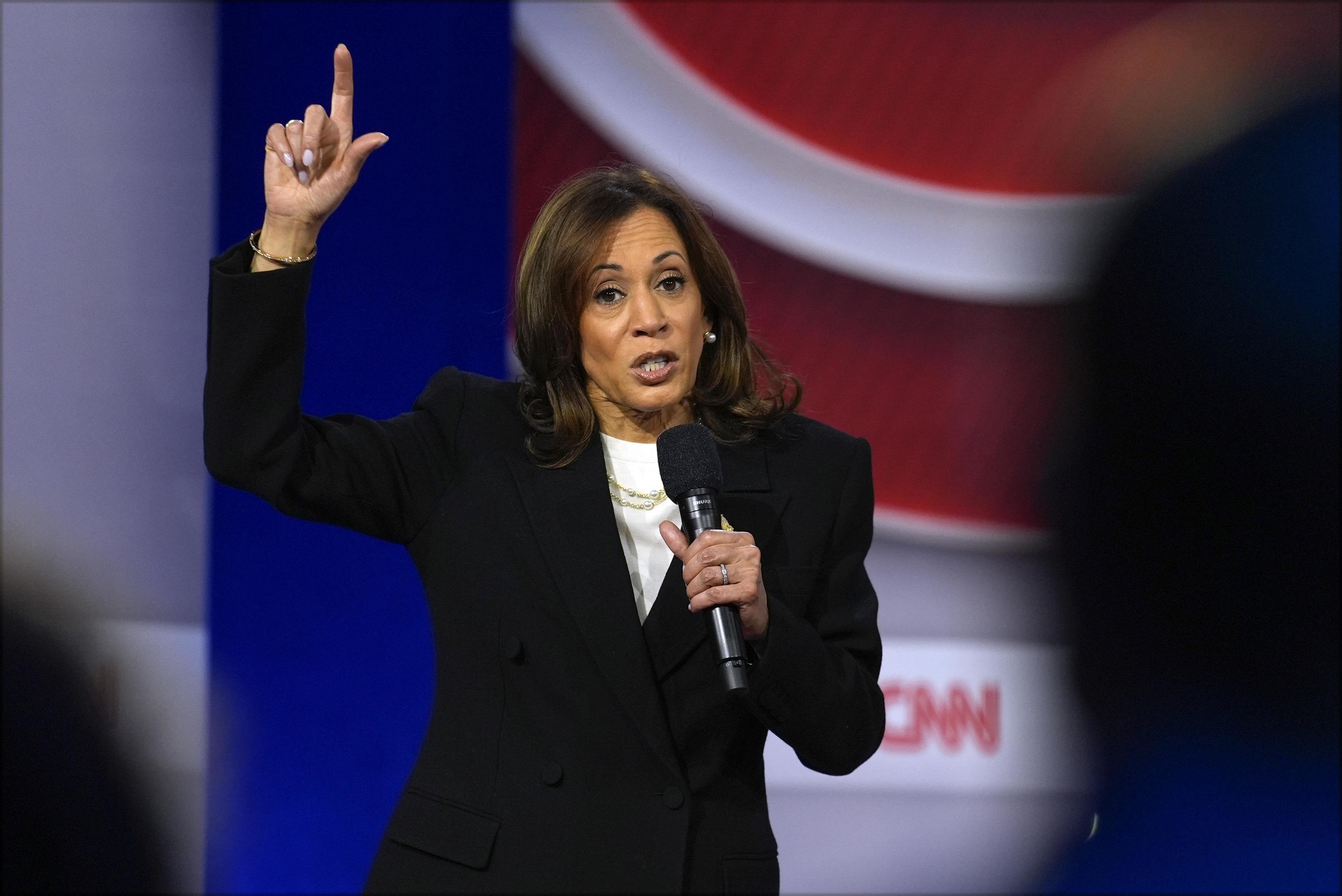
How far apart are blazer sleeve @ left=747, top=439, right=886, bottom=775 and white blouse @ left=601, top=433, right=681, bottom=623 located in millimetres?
183

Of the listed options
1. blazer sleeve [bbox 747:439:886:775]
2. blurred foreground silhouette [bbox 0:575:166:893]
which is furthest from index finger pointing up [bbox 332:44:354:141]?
blurred foreground silhouette [bbox 0:575:166:893]

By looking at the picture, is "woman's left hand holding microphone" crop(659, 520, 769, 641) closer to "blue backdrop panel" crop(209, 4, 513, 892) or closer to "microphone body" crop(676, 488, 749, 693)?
"microphone body" crop(676, 488, 749, 693)

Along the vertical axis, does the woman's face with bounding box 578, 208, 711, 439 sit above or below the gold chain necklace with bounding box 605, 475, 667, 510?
above

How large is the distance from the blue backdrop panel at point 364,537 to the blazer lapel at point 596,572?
161cm

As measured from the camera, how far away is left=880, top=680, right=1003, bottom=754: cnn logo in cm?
321

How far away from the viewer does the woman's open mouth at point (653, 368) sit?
163cm

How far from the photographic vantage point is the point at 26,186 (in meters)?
3.07

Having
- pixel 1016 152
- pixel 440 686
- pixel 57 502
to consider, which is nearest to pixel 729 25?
pixel 1016 152

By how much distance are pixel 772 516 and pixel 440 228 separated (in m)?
1.83

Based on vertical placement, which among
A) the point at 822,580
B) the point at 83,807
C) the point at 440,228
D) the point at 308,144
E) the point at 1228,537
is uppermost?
the point at 440,228

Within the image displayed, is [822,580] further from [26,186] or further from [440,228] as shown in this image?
[26,186]

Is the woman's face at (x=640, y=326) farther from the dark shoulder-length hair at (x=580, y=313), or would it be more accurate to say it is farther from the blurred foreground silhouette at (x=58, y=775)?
the blurred foreground silhouette at (x=58, y=775)

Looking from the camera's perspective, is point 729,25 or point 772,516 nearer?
point 772,516

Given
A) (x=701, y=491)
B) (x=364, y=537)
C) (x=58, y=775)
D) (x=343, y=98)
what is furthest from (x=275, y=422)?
(x=58, y=775)
